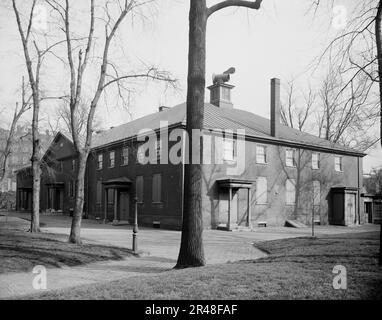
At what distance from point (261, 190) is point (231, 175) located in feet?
10.5

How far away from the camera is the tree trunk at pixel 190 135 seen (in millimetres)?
9805

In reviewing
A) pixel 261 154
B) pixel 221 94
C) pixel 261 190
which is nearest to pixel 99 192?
pixel 221 94

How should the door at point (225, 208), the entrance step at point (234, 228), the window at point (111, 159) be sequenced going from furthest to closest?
the window at point (111, 159) < the door at point (225, 208) < the entrance step at point (234, 228)

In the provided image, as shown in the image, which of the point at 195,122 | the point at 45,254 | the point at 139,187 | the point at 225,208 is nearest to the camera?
the point at 195,122

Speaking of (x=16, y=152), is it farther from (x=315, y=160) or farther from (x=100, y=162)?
(x=315, y=160)

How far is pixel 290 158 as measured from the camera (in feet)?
101

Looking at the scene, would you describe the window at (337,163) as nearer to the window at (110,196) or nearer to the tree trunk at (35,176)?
the window at (110,196)

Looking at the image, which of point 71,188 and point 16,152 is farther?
point 16,152

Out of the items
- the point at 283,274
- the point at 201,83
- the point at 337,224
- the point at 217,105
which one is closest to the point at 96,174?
the point at 217,105

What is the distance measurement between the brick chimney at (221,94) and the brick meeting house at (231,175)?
0.25 ft

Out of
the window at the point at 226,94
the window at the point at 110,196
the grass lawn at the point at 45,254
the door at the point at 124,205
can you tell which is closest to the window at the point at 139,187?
the door at the point at 124,205

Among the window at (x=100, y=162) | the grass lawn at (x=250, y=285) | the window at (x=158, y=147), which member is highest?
the window at (x=158, y=147)
